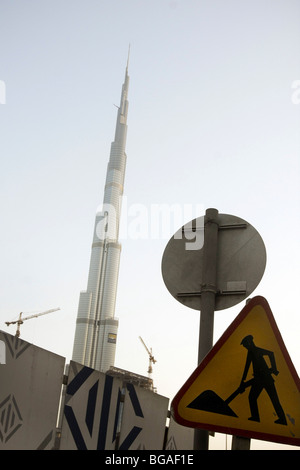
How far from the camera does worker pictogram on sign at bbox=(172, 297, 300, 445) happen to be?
310 cm

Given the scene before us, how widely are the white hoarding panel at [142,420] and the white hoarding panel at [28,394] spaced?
1.55 meters

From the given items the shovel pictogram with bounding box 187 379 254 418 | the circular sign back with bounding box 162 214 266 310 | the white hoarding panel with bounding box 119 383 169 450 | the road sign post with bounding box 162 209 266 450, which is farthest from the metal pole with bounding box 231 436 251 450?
the white hoarding panel with bounding box 119 383 169 450

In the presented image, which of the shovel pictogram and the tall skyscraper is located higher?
the tall skyscraper

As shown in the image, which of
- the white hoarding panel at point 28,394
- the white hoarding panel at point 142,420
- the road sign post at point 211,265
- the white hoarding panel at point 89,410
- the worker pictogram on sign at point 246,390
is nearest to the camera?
the worker pictogram on sign at point 246,390

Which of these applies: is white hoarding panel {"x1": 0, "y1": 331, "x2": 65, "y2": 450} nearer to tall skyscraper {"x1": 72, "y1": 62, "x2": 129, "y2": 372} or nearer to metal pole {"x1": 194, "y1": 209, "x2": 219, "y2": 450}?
metal pole {"x1": 194, "y1": 209, "x2": 219, "y2": 450}

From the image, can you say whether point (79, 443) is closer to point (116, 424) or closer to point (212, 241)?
point (116, 424)

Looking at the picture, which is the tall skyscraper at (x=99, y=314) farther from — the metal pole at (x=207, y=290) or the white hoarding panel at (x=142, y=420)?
the metal pole at (x=207, y=290)

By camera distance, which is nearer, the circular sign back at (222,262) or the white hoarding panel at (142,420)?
the circular sign back at (222,262)

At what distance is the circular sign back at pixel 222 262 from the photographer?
4113 millimetres

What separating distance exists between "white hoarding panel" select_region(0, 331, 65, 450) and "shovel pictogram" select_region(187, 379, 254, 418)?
312 centimetres

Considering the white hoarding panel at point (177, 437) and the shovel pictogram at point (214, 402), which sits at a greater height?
the white hoarding panel at point (177, 437)

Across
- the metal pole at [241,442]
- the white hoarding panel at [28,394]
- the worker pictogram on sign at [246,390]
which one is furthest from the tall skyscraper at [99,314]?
the metal pole at [241,442]

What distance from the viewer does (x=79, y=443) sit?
6.56 metres

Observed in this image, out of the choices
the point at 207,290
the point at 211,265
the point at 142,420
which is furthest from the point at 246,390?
the point at 142,420
